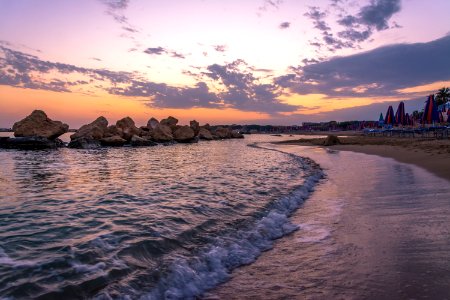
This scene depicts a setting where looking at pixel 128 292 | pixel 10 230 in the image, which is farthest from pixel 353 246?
pixel 10 230

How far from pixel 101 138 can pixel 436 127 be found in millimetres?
42252

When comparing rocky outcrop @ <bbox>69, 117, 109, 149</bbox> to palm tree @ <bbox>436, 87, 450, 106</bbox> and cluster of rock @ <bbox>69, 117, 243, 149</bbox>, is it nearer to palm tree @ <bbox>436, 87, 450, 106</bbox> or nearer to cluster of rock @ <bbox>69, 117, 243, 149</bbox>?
cluster of rock @ <bbox>69, 117, 243, 149</bbox>

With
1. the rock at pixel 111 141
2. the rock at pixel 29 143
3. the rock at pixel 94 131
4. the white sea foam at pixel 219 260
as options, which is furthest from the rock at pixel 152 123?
the white sea foam at pixel 219 260

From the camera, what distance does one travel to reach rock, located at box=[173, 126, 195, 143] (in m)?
59.7

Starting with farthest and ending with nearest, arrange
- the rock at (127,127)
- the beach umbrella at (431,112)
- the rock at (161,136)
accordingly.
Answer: the rock at (161,136) < the rock at (127,127) < the beach umbrella at (431,112)

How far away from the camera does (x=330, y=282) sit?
12.9 feet

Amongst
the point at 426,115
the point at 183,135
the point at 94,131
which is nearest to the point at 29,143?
the point at 94,131

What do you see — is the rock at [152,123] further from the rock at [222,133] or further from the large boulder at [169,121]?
the rock at [222,133]

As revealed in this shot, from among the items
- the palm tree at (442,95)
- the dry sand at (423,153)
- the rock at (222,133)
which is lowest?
the dry sand at (423,153)

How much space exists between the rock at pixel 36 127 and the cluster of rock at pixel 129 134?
2570 millimetres

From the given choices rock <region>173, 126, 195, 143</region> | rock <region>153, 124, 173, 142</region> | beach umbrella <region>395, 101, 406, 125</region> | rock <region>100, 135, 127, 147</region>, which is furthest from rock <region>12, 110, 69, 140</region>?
beach umbrella <region>395, 101, 406, 125</region>

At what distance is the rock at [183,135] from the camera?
196 ft

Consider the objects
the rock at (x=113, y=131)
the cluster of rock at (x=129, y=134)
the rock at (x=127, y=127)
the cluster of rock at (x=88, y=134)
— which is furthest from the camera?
the rock at (x=127, y=127)

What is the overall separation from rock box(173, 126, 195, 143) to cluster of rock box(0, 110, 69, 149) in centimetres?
2184
